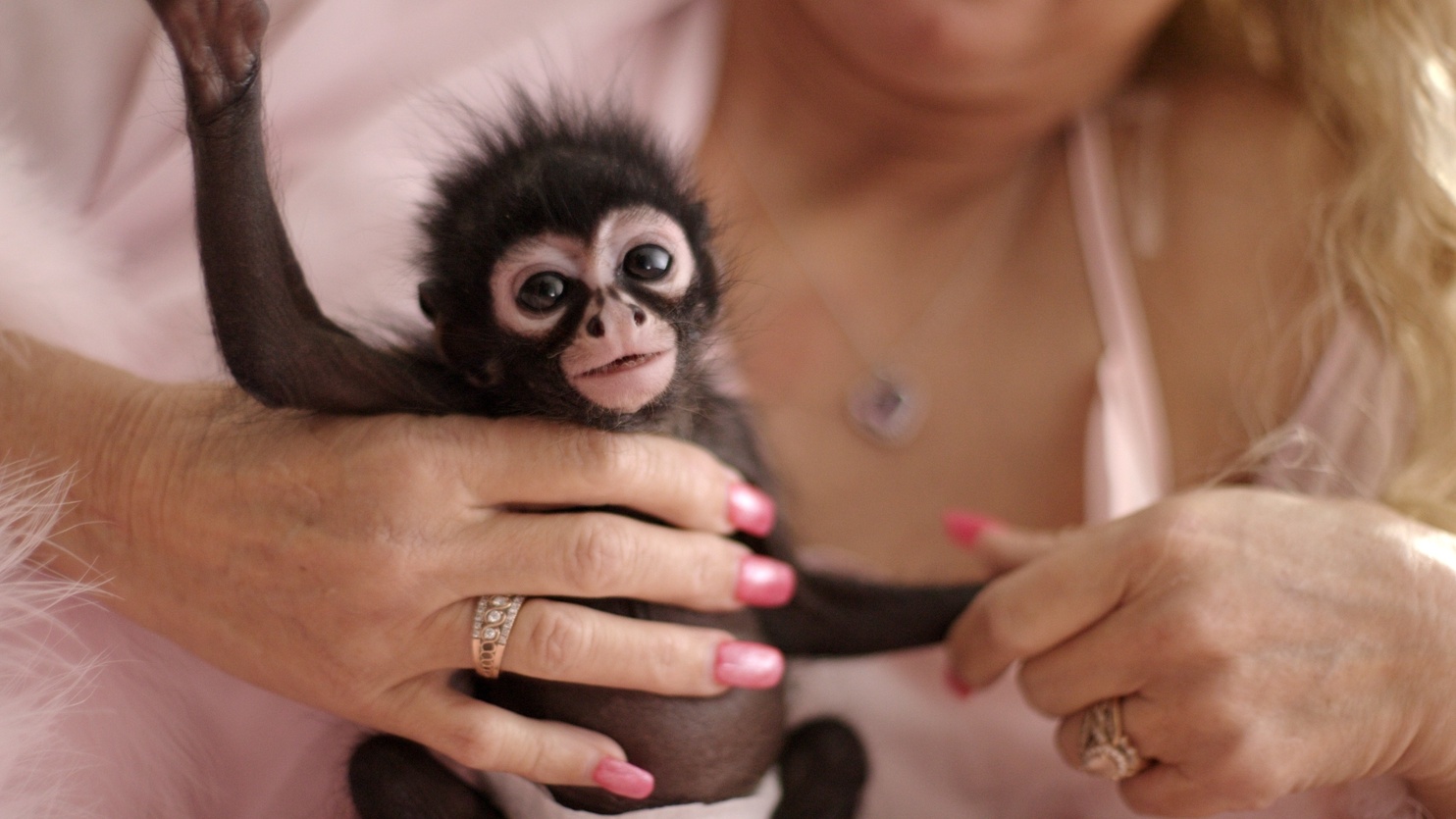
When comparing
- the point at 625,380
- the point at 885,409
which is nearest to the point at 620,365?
the point at 625,380

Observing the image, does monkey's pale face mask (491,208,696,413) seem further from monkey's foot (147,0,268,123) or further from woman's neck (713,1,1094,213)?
woman's neck (713,1,1094,213)

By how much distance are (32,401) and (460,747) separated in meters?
0.53

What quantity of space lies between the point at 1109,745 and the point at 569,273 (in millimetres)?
672

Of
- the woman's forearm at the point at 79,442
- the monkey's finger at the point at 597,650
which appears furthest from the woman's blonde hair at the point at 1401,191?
the woman's forearm at the point at 79,442

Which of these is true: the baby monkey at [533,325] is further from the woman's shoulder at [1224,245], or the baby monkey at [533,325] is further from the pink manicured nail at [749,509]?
the woman's shoulder at [1224,245]

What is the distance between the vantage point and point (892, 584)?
1.25m

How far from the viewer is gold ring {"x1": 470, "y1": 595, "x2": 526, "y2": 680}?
2.93 ft

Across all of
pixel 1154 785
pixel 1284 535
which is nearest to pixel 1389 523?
pixel 1284 535

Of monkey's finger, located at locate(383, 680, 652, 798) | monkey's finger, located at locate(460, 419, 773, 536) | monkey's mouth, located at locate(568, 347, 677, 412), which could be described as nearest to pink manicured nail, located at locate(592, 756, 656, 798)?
monkey's finger, located at locate(383, 680, 652, 798)

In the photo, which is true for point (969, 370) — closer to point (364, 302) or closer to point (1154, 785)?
point (1154, 785)

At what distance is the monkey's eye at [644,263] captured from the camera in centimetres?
86

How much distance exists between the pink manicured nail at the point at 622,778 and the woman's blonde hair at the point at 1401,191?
801 mm

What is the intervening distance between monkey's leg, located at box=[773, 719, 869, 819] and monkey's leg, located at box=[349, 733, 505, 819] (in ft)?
1.01

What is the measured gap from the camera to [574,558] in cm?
89
